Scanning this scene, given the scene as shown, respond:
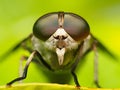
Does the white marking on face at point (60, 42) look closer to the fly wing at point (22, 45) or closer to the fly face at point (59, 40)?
the fly face at point (59, 40)

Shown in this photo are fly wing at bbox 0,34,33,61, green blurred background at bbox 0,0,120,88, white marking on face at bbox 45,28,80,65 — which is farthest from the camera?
fly wing at bbox 0,34,33,61

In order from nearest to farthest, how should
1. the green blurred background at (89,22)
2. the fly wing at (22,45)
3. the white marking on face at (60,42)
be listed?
1. the white marking on face at (60,42)
2. the green blurred background at (89,22)
3. the fly wing at (22,45)

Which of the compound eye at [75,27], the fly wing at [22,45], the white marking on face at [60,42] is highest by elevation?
the compound eye at [75,27]

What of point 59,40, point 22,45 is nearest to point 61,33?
point 59,40

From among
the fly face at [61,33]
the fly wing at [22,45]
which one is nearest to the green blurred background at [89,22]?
the fly wing at [22,45]

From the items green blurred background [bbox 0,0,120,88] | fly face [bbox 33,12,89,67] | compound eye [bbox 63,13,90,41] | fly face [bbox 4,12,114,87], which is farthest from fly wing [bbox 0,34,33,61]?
compound eye [bbox 63,13,90,41]

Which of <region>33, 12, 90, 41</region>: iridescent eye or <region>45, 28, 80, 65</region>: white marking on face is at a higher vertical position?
<region>33, 12, 90, 41</region>: iridescent eye

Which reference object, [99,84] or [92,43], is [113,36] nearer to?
[92,43]

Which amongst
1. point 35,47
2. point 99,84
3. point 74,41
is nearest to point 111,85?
point 99,84

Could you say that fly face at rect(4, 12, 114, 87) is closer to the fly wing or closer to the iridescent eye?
the iridescent eye
